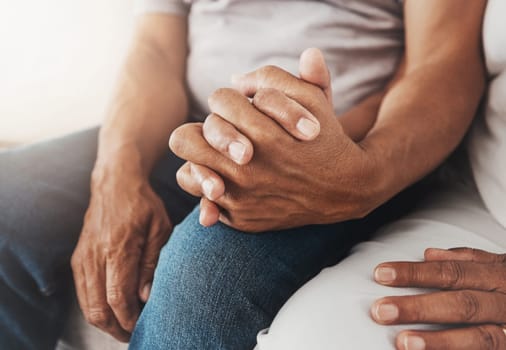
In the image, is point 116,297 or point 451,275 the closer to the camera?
point 451,275

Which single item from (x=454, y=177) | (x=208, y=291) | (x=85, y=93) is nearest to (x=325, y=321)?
(x=208, y=291)

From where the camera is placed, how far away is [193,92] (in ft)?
2.91

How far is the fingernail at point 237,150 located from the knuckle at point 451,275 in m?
0.23

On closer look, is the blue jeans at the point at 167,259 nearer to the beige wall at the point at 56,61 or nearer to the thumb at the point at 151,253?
the thumb at the point at 151,253

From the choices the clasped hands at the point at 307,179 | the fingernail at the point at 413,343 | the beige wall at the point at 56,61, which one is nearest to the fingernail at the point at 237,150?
the clasped hands at the point at 307,179

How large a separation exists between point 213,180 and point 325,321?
0.57 feet

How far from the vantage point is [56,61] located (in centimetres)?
114

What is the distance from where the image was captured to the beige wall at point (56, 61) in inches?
43.3

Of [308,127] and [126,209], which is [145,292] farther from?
[308,127]

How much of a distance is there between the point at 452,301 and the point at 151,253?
41 centimetres

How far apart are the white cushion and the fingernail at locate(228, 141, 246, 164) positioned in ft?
1.17

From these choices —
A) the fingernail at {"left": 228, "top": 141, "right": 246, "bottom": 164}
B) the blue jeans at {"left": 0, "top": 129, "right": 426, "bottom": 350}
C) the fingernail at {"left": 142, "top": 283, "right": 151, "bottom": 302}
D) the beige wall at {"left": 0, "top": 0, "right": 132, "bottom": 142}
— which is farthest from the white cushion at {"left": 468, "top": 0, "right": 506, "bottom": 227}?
the beige wall at {"left": 0, "top": 0, "right": 132, "bottom": 142}

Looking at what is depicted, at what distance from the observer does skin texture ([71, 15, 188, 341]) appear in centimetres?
67

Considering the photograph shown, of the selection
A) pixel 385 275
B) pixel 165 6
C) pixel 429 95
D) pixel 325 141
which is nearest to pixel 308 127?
pixel 325 141
